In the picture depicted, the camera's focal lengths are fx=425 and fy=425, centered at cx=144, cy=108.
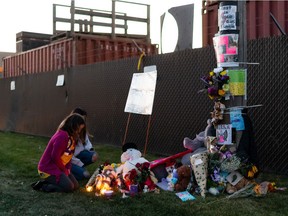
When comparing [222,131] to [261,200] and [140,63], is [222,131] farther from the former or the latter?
[140,63]

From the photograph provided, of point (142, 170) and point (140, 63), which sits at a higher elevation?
point (140, 63)

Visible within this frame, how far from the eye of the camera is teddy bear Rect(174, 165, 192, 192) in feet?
17.8

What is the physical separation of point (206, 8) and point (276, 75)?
184 inches

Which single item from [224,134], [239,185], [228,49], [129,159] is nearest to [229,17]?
[228,49]

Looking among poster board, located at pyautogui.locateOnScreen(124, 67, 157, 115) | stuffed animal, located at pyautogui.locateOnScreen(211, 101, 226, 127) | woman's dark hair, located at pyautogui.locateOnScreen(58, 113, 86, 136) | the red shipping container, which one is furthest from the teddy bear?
the red shipping container

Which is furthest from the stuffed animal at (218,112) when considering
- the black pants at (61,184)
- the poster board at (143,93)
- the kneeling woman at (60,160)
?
the poster board at (143,93)

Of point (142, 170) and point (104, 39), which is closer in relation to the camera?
point (142, 170)

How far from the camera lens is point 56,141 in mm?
5695

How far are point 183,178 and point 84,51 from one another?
29.7 ft

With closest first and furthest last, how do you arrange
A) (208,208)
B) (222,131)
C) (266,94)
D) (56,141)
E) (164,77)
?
(208,208) < (222,131) < (56,141) < (266,94) < (164,77)

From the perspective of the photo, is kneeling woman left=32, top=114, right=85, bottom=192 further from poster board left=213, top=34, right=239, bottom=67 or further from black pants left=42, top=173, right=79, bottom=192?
poster board left=213, top=34, right=239, bottom=67

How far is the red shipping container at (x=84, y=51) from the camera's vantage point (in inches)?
538

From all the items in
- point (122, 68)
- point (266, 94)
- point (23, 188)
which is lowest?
point (23, 188)

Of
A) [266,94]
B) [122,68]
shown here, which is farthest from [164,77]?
[266,94]
